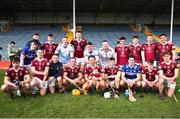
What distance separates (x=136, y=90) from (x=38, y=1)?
723 inches

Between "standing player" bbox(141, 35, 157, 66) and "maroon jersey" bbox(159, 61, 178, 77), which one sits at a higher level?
"standing player" bbox(141, 35, 157, 66)

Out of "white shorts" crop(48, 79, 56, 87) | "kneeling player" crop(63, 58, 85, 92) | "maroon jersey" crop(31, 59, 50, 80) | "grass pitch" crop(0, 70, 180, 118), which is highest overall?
"maroon jersey" crop(31, 59, 50, 80)

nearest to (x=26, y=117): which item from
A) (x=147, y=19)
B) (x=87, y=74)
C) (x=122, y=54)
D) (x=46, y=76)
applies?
(x=46, y=76)

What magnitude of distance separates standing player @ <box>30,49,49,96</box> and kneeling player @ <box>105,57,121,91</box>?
5.64 feet

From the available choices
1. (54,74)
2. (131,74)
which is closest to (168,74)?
(131,74)

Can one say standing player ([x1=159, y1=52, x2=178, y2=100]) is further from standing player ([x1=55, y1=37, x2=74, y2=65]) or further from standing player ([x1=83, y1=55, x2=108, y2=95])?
standing player ([x1=55, y1=37, x2=74, y2=65])

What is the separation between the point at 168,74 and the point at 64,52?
10.5ft

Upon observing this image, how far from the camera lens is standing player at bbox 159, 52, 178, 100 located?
7.84 metres

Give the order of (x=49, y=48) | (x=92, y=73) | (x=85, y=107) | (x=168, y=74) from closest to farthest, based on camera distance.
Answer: (x=85, y=107) → (x=168, y=74) → (x=92, y=73) → (x=49, y=48)

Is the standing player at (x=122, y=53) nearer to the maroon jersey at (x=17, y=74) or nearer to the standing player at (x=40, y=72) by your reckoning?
the standing player at (x=40, y=72)

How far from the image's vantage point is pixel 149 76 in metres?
8.21

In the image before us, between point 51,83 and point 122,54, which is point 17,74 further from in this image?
point 122,54

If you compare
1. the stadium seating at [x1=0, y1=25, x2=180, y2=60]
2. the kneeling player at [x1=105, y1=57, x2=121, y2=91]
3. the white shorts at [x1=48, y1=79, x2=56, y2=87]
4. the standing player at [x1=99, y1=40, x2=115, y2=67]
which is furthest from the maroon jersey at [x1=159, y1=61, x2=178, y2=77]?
the stadium seating at [x1=0, y1=25, x2=180, y2=60]

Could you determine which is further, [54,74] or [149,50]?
[149,50]
